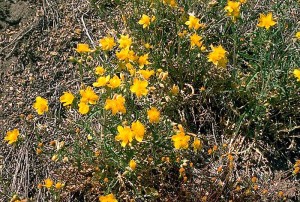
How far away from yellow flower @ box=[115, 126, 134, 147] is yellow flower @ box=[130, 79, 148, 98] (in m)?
0.20

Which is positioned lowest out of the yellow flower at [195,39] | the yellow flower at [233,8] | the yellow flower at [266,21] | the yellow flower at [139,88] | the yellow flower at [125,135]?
the yellow flower at [125,135]

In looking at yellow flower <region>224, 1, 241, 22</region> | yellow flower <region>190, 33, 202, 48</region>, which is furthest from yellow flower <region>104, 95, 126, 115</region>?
yellow flower <region>224, 1, 241, 22</region>

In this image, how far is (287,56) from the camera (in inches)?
111

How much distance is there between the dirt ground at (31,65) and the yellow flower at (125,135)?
0.72m

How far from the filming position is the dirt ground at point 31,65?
2.81 meters

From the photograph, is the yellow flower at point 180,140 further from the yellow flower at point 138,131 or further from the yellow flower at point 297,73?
the yellow flower at point 297,73

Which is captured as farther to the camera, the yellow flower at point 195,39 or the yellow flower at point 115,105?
the yellow flower at point 195,39

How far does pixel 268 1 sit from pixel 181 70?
1.07 meters

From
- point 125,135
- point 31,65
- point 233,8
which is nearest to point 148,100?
point 125,135

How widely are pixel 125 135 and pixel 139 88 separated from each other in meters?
0.26

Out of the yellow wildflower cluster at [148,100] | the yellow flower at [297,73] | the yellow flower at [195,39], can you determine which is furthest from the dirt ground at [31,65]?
the yellow flower at [297,73]

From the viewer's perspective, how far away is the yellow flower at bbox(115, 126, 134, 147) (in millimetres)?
2189

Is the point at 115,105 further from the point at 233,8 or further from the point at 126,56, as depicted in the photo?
the point at 233,8

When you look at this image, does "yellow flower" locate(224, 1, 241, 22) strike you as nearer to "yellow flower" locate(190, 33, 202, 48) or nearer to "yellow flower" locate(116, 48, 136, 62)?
"yellow flower" locate(190, 33, 202, 48)
